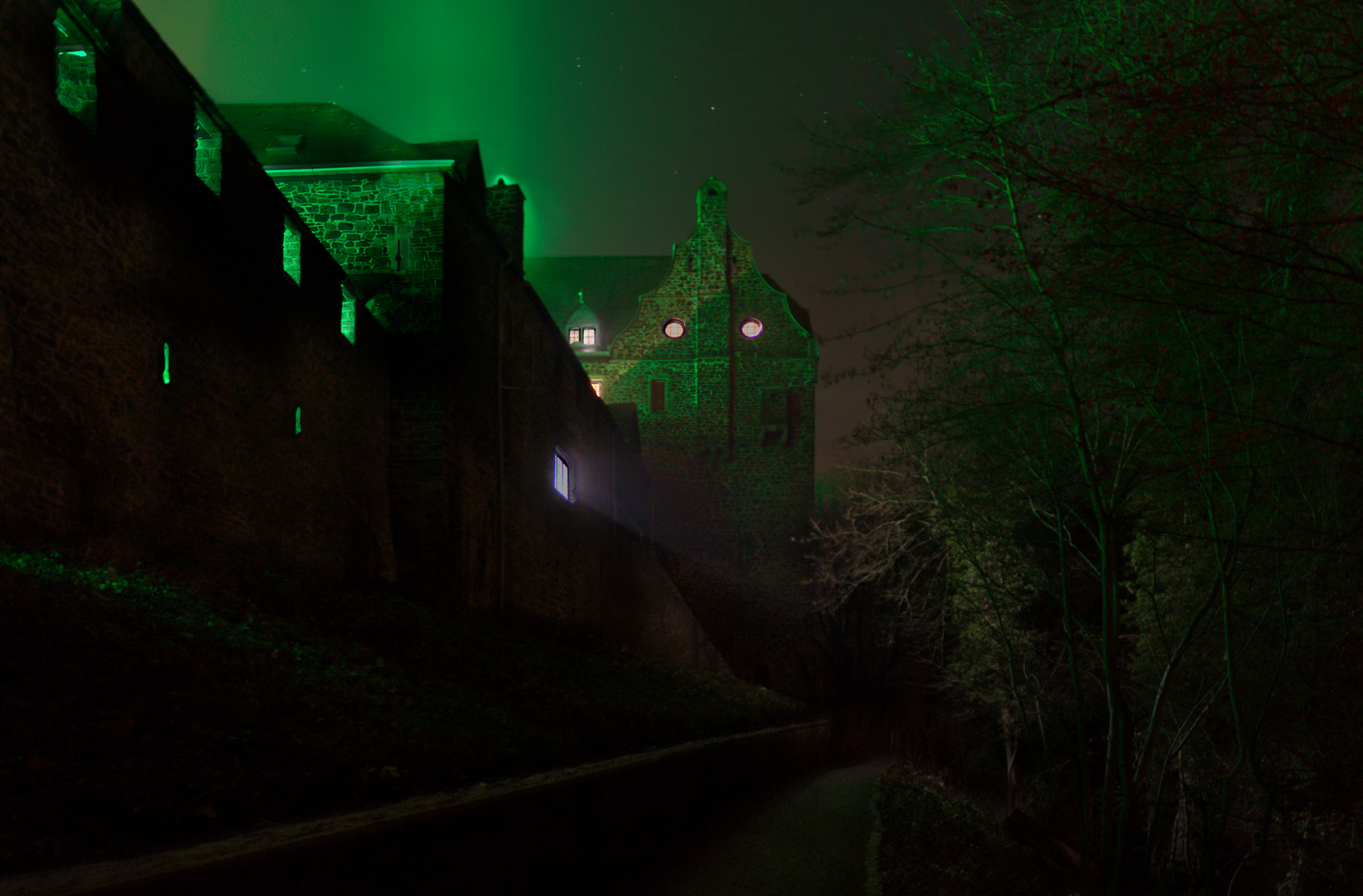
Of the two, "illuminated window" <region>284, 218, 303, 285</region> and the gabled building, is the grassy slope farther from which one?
the gabled building

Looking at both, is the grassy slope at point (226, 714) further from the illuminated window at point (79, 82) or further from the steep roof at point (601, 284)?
the steep roof at point (601, 284)

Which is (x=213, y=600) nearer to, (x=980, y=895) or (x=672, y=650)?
(x=980, y=895)

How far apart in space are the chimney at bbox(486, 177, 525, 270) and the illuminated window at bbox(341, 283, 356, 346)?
4804 millimetres

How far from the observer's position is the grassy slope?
3.98 metres

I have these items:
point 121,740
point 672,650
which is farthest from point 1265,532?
point 672,650

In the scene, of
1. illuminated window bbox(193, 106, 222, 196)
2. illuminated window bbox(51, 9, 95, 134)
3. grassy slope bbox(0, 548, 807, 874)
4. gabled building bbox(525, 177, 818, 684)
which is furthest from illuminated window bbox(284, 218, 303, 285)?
gabled building bbox(525, 177, 818, 684)

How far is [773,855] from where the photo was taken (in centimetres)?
764

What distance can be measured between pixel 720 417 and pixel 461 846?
2782cm

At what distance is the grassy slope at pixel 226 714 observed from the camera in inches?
157

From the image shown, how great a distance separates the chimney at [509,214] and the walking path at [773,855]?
33.8 ft

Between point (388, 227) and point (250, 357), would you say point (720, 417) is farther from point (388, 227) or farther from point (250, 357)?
point (250, 357)

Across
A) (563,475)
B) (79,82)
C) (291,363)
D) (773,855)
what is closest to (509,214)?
(563,475)

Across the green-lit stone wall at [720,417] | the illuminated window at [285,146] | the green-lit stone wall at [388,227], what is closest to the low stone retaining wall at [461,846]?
the green-lit stone wall at [388,227]

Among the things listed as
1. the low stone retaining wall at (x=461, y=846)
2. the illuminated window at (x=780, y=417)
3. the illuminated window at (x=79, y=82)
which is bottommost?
the low stone retaining wall at (x=461, y=846)
